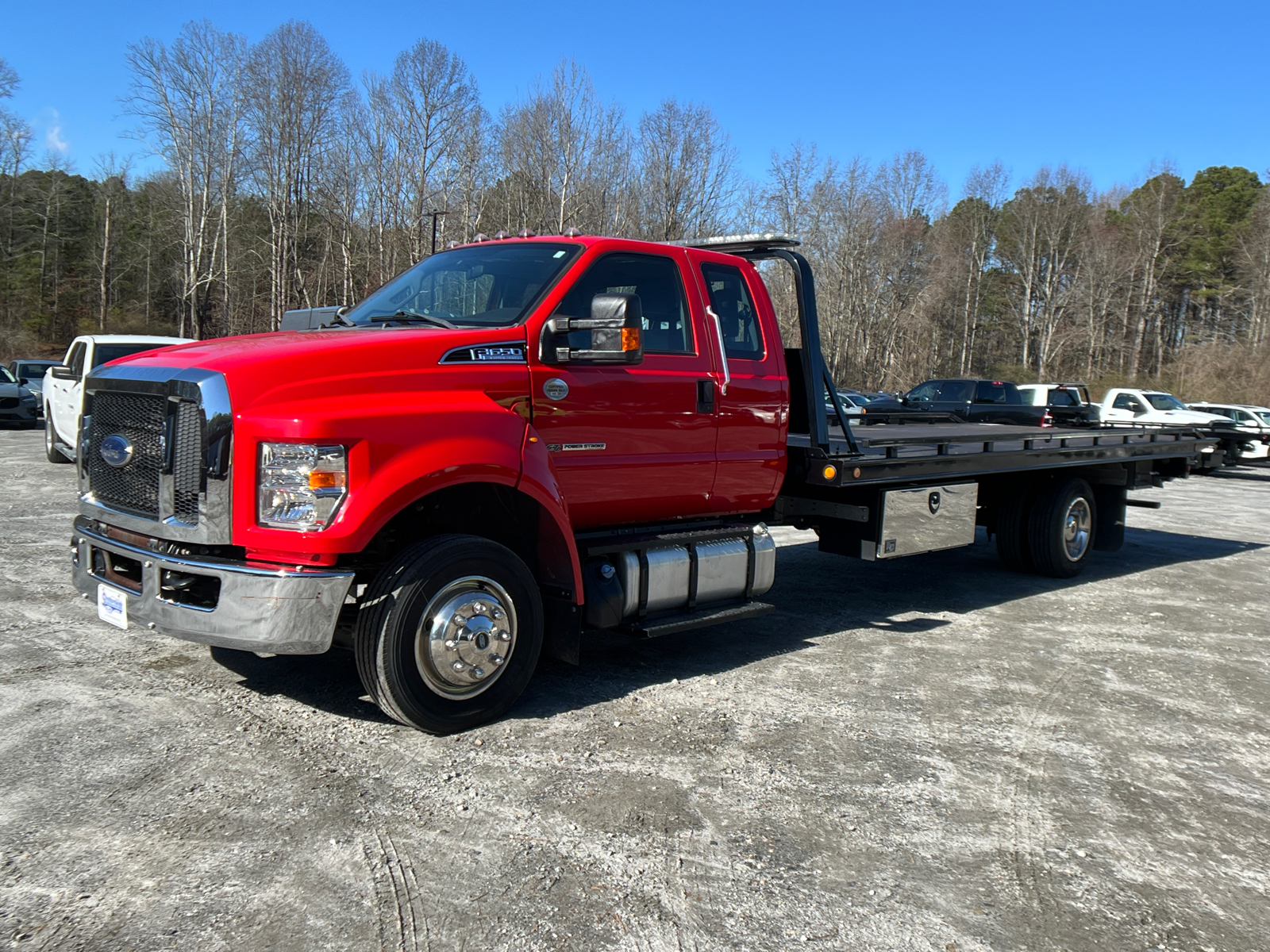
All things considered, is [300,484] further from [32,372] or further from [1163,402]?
[32,372]

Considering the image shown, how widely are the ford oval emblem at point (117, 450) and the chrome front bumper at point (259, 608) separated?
0.57 meters

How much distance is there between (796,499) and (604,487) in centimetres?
195

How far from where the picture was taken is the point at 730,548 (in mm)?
5715

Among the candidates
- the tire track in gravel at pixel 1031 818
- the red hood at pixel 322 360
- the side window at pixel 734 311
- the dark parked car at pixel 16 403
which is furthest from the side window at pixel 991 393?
the dark parked car at pixel 16 403

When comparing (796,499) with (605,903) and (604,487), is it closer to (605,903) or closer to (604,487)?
(604,487)

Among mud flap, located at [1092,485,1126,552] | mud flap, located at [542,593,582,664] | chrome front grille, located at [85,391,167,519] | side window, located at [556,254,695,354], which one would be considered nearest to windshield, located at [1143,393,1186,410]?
mud flap, located at [1092,485,1126,552]

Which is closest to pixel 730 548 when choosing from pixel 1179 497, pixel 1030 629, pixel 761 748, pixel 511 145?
pixel 761 748

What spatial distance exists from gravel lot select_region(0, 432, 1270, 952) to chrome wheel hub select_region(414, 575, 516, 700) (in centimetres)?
28

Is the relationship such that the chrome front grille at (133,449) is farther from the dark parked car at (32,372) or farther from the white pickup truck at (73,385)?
the dark parked car at (32,372)

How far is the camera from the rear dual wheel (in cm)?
879

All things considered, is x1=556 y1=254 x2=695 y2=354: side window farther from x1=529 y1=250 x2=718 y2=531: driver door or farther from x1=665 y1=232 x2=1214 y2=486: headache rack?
x1=665 y1=232 x2=1214 y2=486: headache rack

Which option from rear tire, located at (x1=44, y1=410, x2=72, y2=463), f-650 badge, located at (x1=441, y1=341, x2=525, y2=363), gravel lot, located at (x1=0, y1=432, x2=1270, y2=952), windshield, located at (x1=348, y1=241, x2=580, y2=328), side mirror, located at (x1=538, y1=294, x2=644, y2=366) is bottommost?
gravel lot, located at (x1=0, y1=432, x2=1270, y2=952)

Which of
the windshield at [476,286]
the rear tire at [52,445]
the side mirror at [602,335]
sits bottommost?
the rear tire at [52,445]

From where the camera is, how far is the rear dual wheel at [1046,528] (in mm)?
8789
